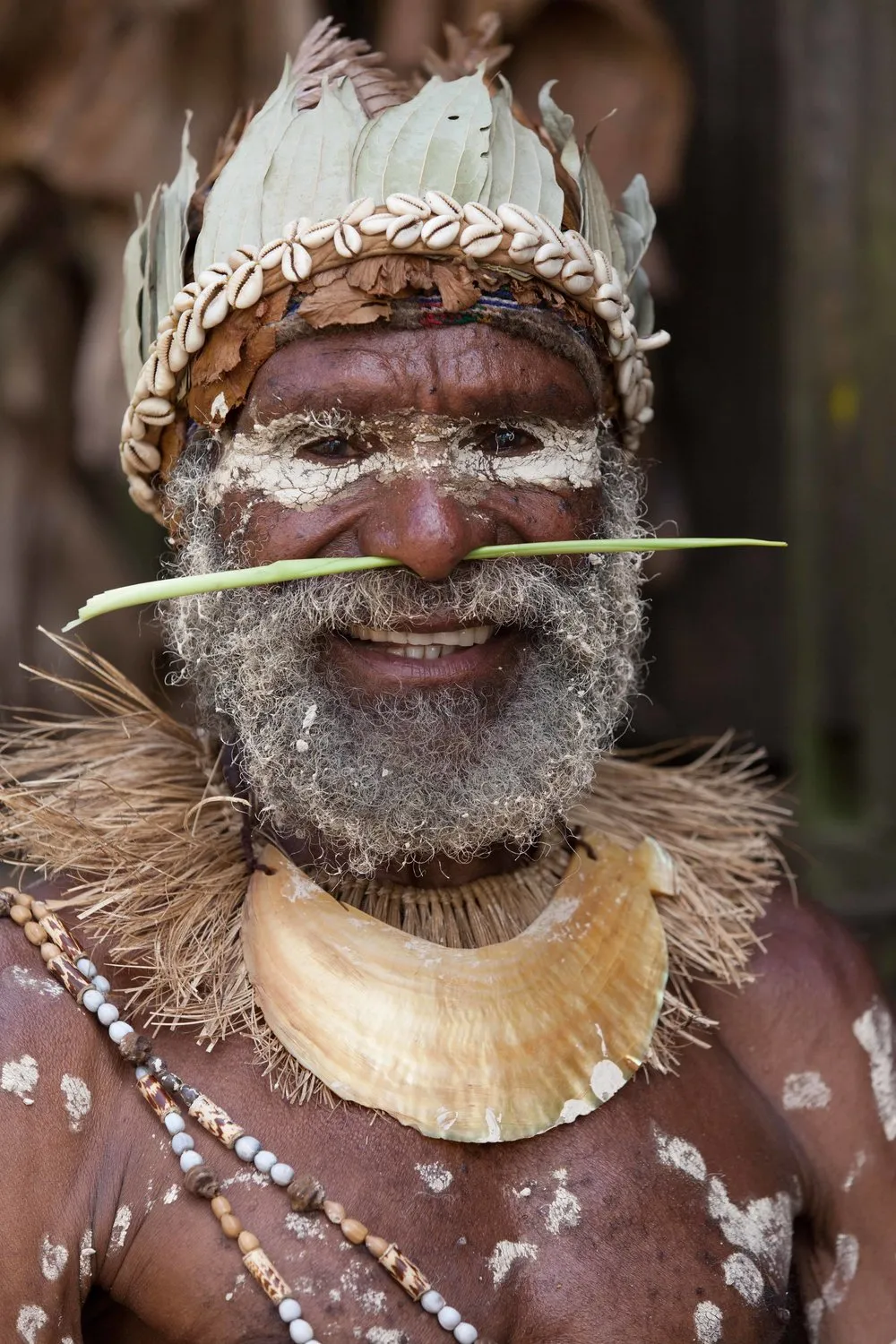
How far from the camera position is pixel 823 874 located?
163 inches

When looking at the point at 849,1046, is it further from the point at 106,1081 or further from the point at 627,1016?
the point at 106,1081

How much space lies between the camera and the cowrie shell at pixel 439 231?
5.76ft

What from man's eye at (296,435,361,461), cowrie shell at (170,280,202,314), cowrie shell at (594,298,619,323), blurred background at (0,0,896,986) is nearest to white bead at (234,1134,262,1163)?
man's eye at (296,435,361,461)

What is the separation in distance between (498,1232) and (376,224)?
1297mm

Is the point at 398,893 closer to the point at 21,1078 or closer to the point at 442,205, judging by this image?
the point at 21,1078

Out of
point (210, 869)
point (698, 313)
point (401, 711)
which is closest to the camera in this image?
point (401, 711)

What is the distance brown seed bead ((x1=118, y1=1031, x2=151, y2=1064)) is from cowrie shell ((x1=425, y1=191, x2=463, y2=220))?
43.8 inches

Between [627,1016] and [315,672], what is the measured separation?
0.65 metres

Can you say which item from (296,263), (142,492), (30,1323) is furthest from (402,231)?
(30,1323)

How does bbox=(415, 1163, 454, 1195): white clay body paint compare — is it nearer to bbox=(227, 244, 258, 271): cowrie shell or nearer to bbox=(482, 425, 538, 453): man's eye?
bbox=(482, 425, 538, 453): man's eye

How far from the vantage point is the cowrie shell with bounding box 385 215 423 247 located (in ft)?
5.75

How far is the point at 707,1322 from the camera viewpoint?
1743 mm

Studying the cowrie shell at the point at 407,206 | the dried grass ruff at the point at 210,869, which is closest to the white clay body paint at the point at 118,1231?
the dried grass ruff at the point at 210,869

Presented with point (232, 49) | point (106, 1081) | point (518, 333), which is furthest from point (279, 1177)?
point (232, 49)
